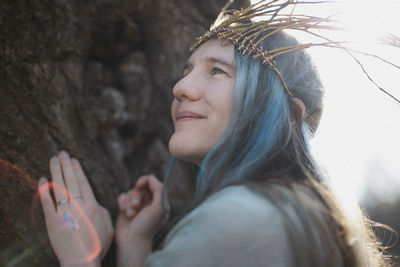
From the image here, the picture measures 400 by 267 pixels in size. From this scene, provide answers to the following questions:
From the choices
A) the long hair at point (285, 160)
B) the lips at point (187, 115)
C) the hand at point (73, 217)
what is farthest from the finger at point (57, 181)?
the lips at point (187, 115)

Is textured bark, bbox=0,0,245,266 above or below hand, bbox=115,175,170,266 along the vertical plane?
above

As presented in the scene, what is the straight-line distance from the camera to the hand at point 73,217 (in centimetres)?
151

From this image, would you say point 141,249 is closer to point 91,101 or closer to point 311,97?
point 91,101

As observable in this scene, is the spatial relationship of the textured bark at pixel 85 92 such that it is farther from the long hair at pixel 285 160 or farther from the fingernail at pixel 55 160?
the long hair at pixel 285 160

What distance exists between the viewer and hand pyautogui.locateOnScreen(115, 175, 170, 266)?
5.89 feet

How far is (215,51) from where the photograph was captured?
5.52 ft

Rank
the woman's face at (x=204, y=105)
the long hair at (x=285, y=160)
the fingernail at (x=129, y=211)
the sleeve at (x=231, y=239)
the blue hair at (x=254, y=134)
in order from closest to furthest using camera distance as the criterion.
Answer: the sleeve at (x=231, y=239) → the long hair at (x=285, y=160) → the blue hair at (x=254, y=134) → the woman's face at (x=204, y=105) → the fingernail at (x=129, y=211)

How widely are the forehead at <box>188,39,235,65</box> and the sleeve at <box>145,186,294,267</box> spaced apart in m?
0.88

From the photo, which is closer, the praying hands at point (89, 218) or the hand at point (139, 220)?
the praying hands at point (89, 218)

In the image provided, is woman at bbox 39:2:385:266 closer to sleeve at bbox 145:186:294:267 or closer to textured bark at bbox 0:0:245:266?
sleeve at bbox 145:186:294:267

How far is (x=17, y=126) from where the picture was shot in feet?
5.44

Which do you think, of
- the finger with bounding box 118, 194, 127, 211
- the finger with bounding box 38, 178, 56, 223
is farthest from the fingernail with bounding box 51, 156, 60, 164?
the finger with bounding box 118, 194, 127, 211

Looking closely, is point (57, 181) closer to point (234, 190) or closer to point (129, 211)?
point (129, 211)

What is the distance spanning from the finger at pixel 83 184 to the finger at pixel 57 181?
0.10 meters
